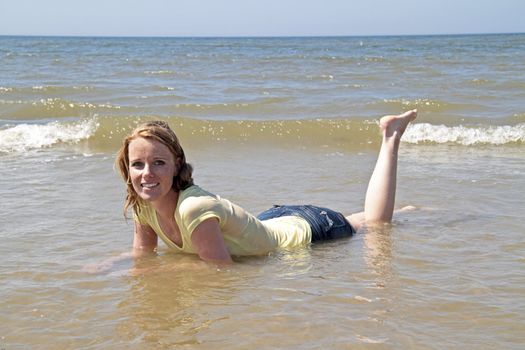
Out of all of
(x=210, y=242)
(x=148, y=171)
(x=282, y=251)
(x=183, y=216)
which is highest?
(x=148, y=171)

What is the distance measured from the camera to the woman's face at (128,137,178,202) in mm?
3846

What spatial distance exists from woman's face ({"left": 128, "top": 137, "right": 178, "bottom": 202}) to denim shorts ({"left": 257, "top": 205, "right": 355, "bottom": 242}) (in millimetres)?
1186

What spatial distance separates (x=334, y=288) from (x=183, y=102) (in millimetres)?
9701

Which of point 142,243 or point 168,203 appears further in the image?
point 142,243

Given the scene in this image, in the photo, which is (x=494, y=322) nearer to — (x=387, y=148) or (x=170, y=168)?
(x=170, y=168)

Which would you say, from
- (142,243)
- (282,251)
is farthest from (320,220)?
(142,243)

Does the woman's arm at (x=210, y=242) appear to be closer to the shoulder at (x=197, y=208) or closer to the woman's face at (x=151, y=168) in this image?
the shoulder at (x=197, y=208)

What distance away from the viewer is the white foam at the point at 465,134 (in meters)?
9.50

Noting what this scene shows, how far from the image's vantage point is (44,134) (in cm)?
959

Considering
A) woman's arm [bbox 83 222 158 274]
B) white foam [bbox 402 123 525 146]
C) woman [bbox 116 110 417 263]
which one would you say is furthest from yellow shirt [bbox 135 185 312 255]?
white foam [bbox 402 123 525 146]

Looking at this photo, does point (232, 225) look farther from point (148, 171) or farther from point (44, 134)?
point (44, 134)

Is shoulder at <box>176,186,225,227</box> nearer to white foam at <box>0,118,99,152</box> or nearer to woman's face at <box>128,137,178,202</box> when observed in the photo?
woman's face at <box>128,137,178,202</box>

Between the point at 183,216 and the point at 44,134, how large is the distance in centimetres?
630

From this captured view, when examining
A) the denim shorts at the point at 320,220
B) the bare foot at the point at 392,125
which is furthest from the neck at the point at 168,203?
the bare foot at the point at 392,125
